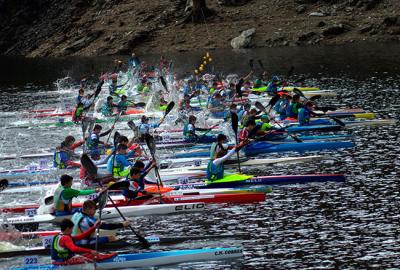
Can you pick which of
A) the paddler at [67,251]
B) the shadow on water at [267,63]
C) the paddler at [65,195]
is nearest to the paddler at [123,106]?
the shadow on water at [267,63]

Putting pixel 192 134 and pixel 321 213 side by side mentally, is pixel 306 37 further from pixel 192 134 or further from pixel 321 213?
pixel 321 213

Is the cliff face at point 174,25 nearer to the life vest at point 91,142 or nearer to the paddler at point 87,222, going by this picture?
the life vest at point 91,142

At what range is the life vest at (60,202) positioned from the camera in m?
25.8

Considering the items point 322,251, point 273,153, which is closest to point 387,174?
point 273,153

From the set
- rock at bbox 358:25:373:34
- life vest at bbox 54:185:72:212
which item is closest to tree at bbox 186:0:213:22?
rock at bbox 358:25:373:34

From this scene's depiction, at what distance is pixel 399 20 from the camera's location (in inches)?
3056

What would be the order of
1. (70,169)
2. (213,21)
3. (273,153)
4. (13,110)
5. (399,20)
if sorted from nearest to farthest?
(70,169) → (273,153) → (13,110) → (399,20) → (213,21)

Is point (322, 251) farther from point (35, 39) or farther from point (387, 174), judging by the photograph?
point (35, 39)

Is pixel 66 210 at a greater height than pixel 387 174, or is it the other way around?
pixel 66 210

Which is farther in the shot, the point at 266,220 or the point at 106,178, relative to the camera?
the point at 106,178

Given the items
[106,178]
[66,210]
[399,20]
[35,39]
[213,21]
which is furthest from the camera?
[35,39]

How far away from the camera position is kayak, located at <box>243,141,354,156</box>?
3641cm

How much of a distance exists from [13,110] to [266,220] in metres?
33.2

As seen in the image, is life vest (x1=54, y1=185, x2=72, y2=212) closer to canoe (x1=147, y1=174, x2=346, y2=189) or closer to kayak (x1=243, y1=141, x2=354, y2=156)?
canoe (x1=147, y1=174, x2=346, y2=189)
